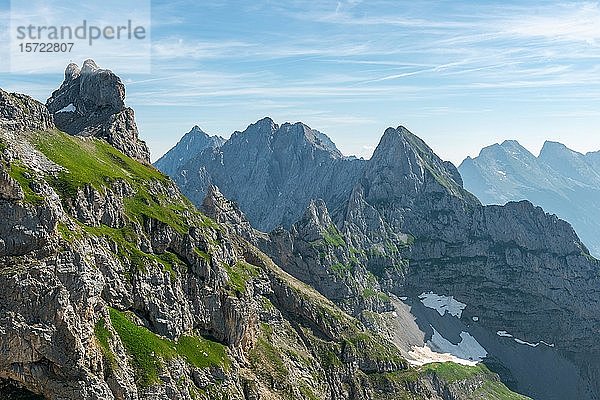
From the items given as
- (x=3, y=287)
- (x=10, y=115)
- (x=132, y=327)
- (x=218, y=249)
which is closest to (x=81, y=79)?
(x=10, y=115)

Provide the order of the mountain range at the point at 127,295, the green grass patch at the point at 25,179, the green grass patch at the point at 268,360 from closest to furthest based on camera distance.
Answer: the mountain range at the point at 127,295
the green grass patch at the point at 25,179
the green grass patch at the point at 268,360

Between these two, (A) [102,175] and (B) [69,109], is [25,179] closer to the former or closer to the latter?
(A) [102,175]

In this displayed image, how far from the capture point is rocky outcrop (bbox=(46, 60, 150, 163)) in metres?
181

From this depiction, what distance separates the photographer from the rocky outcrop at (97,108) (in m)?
181

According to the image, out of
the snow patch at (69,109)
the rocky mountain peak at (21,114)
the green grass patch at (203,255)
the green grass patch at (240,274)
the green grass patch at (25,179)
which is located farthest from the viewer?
the snow patch at (69,109)

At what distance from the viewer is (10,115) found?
123 m

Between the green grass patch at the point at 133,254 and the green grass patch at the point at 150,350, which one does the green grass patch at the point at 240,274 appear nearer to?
the green grass patch at the point at 133,254

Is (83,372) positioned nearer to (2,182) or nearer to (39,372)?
(39,372)

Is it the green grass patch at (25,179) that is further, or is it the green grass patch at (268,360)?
the green grass patch at (268,360)

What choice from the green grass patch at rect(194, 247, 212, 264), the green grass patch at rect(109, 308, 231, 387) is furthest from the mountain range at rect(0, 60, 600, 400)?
the green grass patch at rect(194, 247, 212, 264)

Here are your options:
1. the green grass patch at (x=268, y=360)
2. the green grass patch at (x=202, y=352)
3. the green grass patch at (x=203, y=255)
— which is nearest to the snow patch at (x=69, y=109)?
the green grass patch at (x=203, y=255)

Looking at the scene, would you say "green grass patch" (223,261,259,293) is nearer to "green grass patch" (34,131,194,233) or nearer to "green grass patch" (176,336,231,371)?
"green grass patch" (176,336,231,371)

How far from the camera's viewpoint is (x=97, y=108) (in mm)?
190750

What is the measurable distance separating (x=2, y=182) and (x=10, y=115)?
5775 cm
